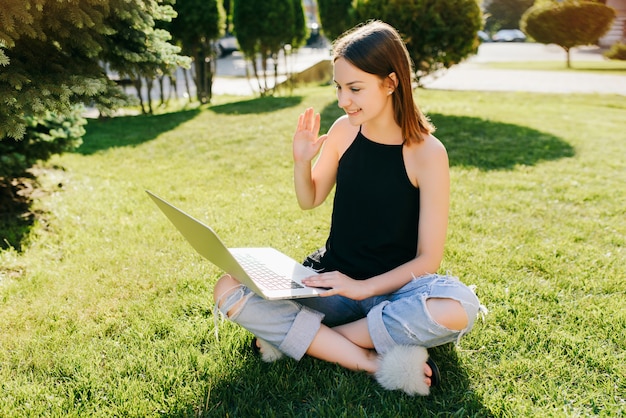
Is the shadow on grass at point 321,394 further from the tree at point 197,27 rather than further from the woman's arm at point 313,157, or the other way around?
the tree at point 197,27

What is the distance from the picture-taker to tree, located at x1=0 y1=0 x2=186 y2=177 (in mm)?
Result: 2379

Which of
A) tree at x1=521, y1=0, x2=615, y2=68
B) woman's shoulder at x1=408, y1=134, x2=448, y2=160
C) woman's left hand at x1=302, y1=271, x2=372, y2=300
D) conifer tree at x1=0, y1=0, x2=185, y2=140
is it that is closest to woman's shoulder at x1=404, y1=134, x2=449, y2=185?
woman's shoulder at x1=408, y1=134, x2=448, y2=160

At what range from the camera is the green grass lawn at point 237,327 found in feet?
6.29

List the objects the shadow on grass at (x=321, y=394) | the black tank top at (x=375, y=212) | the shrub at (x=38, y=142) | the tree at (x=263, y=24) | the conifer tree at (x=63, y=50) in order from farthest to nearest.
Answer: the tree at (x=263, y=24), the shrub at (x=38, y=142), the conifer tree at (x=63, y=50), the black tank top at (x=375, y=212), the shadow on grass at (x=321, y=394)

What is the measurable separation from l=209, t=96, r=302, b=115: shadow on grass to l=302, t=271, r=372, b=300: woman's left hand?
634 cm

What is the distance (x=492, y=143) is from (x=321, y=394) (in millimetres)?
4798

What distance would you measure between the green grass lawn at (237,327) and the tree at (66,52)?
91 centimetres

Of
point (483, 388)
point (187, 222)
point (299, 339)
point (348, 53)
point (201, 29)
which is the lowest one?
point (483, 388)

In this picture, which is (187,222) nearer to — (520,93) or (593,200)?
(593,200)

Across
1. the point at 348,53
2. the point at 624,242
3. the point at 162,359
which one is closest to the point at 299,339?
the point at 162,359

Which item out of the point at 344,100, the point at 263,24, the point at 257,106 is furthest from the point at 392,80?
the point at 263,24

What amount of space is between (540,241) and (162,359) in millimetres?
2439

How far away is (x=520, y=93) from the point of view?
11.0 metres

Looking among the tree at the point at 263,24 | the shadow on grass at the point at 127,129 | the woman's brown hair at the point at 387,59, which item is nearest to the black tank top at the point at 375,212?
the woman's brown hair at the point at 387,59
